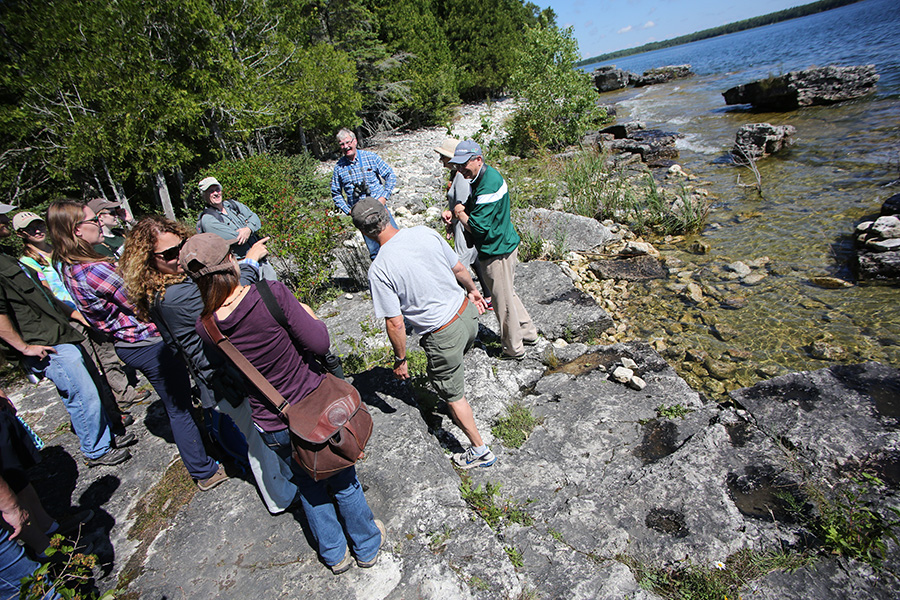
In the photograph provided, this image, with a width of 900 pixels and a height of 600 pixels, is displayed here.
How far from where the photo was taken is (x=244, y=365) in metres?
1.94

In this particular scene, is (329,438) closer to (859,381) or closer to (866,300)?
(859,381)

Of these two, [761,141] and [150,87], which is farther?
[761,141]

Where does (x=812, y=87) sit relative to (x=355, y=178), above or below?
below

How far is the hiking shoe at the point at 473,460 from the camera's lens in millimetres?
3219

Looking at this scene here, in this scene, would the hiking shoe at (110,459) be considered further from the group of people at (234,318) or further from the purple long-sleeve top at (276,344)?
the purple long-sleeve top at (276,344)

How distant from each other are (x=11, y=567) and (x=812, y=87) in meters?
23.0

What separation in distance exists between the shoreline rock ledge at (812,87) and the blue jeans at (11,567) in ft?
73.1

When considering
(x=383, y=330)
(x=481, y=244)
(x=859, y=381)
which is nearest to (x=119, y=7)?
(x=383, y=330)

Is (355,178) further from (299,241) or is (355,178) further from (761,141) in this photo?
(761,141)

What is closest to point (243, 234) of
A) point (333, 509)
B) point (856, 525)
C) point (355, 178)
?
point (355, 178)

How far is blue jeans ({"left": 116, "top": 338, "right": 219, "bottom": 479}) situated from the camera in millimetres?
3047

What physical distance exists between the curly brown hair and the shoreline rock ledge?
21.2 m

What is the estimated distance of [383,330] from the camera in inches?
204

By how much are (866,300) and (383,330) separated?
589 centimetres
